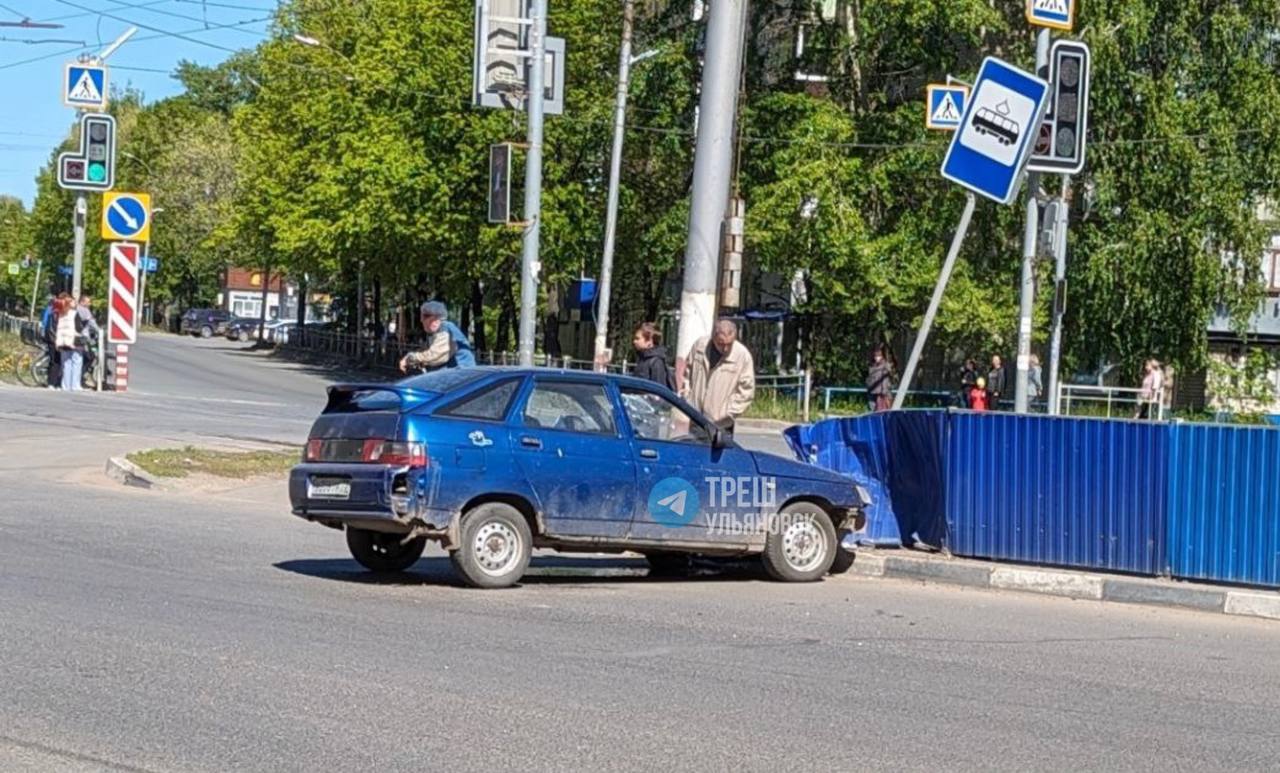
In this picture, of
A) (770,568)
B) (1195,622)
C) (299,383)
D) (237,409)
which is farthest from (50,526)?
(299,383)

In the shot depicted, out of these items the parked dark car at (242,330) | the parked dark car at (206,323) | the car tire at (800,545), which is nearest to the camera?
the car tire at (800,545)

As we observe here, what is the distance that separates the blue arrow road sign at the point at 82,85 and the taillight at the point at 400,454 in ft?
75.8

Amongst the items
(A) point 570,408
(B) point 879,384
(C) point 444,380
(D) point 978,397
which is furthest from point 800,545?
(D) point 978,397

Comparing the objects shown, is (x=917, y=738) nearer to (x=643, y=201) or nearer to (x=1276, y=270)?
(x=643, y=201)

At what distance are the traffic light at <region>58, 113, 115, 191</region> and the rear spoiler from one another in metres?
20.4

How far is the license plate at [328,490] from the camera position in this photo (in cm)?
1212

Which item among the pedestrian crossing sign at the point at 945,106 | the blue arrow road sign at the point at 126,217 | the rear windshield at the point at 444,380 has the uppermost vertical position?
the pedestrian crossing sign at the point at 945,106

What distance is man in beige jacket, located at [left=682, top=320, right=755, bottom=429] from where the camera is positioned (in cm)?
1515

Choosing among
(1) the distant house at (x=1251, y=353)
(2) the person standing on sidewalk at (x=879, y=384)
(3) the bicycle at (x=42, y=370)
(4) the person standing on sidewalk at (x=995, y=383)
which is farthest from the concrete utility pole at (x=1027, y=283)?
(1) the distant house at (x=1251, y=353)

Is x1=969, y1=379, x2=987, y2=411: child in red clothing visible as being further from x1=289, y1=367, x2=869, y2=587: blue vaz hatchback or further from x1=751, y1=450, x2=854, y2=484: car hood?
x1=289, y1=367, x2=869, y2=587: blue vaz hatchback

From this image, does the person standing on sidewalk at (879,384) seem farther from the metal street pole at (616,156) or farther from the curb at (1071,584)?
the curb at (1071,584)

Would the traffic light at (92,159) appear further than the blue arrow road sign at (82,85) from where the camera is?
No

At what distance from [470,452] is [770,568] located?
278 cm

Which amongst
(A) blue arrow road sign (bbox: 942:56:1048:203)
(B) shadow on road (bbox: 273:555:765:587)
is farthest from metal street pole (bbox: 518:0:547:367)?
(A) blue arrow road sign (bbox: 942:56:1048:203)
